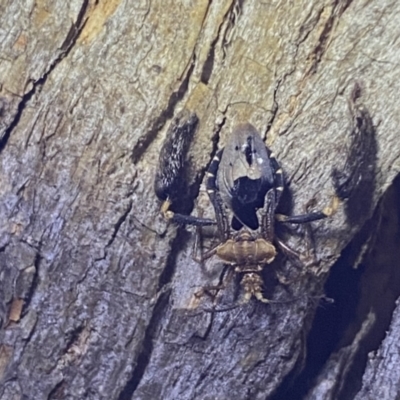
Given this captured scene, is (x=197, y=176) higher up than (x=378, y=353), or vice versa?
(x=197, y=176)

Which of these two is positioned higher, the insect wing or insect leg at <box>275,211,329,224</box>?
Result: the insect wing

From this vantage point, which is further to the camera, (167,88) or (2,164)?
(2,164)

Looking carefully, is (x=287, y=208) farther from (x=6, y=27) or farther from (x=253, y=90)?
(x=6, y=27)

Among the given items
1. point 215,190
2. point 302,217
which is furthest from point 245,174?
point 302,217

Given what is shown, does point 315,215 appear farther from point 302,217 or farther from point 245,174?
point 245,174

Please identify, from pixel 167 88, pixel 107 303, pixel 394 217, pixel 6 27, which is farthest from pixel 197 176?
pixel 6 27

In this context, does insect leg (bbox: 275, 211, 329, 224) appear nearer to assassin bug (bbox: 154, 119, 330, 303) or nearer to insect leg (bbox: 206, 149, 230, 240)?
assassin bug (bbox: 154, 119, 330, 303)

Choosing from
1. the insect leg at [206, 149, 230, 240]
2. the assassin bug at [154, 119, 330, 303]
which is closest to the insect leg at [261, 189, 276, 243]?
the assassin bug at [154, 119, 330, 303]
